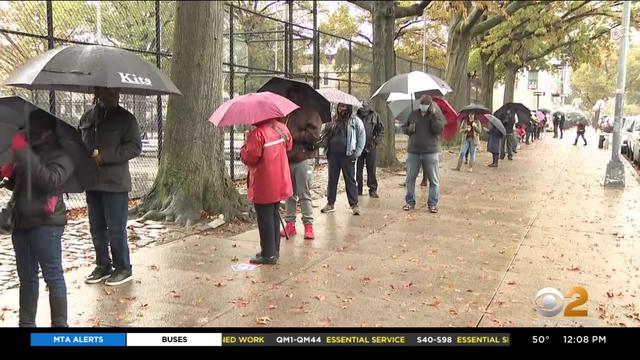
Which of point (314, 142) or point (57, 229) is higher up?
point (314, 142)

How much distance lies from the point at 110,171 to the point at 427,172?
5427 millimetres

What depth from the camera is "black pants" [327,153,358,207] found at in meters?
8.76

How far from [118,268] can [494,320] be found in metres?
3.28

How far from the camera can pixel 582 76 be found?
8981 cm

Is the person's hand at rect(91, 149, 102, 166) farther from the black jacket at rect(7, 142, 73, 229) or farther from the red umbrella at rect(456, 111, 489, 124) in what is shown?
the red umbrella at rect(456, 111, 489, 124)

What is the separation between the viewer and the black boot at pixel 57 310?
3803 millimetres

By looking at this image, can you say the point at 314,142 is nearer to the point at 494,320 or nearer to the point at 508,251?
the point at 508,251

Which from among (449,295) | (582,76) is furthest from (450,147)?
(582,76)

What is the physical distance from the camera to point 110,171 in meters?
4.92

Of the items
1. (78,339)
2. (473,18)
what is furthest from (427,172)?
(473,18)

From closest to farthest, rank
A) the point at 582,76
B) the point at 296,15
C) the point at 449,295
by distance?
the point at 449,295 < the point at 296,15 < the point at 582,76

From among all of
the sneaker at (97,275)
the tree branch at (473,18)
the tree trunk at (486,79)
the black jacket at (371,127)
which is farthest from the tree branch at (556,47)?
the sneaker at (97,275)

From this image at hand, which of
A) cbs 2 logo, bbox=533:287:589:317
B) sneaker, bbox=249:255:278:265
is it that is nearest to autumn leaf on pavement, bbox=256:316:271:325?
sneaker, bbox=249:255:278:265

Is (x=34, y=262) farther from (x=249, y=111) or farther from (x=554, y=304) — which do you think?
(x=554, y=304)
